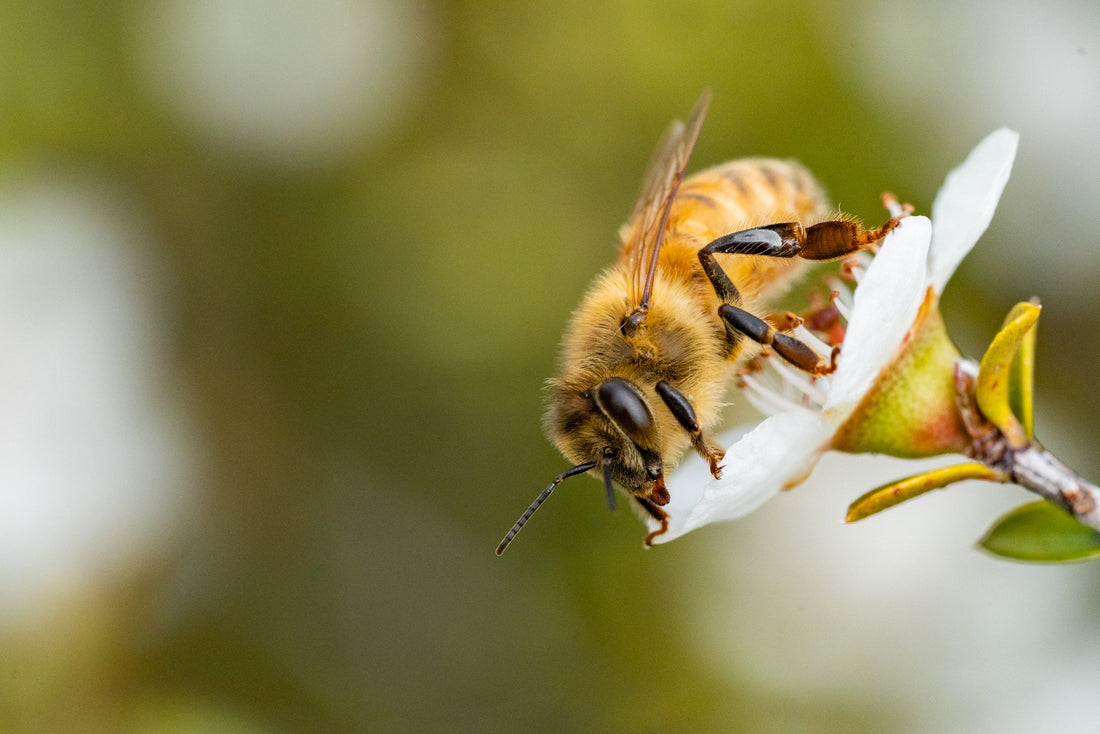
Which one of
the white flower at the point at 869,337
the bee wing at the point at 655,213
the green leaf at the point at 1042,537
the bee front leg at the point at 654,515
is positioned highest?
the bee wing at the point at 655,213

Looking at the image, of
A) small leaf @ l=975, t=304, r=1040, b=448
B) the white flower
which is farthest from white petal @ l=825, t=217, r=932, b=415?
small leaf @ l=975, t=304, r=1040, b=448

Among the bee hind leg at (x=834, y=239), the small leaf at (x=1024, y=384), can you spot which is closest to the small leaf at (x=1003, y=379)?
the small leaf at (x=1024, y=384)

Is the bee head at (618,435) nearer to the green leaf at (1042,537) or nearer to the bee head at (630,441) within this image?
the bee head at (630,441)

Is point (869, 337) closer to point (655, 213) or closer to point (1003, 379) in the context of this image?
point (1003, 379)

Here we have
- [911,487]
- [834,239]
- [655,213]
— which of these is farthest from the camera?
[655,213]

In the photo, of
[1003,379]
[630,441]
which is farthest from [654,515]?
[1003,379]

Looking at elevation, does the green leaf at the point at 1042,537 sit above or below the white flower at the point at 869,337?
below

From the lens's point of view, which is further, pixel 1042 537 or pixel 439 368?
pixel 439 368
